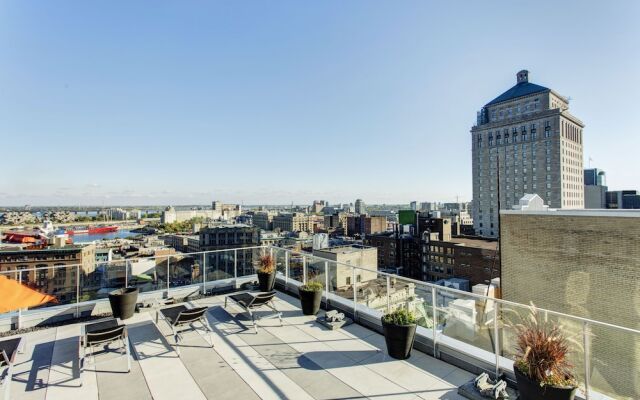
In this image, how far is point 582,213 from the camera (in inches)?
615

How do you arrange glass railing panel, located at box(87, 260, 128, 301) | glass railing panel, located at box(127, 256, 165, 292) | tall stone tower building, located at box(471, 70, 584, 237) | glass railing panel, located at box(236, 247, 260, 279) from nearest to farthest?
glass railing panel, located at box(87, 260, 128, 301), glass railing panel, located at box(127, 256, 165, 292), glass railing panel, located at box(236, 247, 260, 279), tall stone tower building, located at box(471, 70, 584, 237)

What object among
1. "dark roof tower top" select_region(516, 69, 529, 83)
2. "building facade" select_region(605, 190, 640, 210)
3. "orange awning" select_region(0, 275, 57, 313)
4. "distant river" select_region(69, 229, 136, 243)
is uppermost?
"dark roof tower top" select_region(516, 69, 529, 83)

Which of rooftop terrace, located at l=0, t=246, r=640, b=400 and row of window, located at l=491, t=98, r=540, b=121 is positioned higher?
Result: row of window, located at l=491, t=98, r=540, b=121

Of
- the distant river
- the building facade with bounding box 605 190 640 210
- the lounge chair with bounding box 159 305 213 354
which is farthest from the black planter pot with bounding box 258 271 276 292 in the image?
the building facade with bounding box 605 190 640 210

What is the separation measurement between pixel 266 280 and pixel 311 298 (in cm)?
203

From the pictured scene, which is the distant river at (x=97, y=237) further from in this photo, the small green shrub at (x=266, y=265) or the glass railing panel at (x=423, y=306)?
the glass railing panel at (x=423, y=306)

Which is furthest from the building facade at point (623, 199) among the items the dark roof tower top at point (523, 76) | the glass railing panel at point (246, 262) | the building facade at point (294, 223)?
the glass railing panel at point (246, 262)

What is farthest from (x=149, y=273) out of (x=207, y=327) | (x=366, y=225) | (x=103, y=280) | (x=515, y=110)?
(x=515, y=110)

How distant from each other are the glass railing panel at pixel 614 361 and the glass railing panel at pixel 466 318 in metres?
1.01

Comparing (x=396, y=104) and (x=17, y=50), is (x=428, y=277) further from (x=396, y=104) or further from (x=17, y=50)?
(x=17, y=50)

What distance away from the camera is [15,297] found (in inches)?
181

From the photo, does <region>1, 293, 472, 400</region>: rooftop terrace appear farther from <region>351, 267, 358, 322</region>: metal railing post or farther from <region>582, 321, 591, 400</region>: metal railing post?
<region>582, 321, 591, 400</region>: metal railing post

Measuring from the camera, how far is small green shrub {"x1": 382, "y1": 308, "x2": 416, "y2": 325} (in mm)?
4406

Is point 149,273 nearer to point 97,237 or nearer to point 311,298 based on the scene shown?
point 311,298
